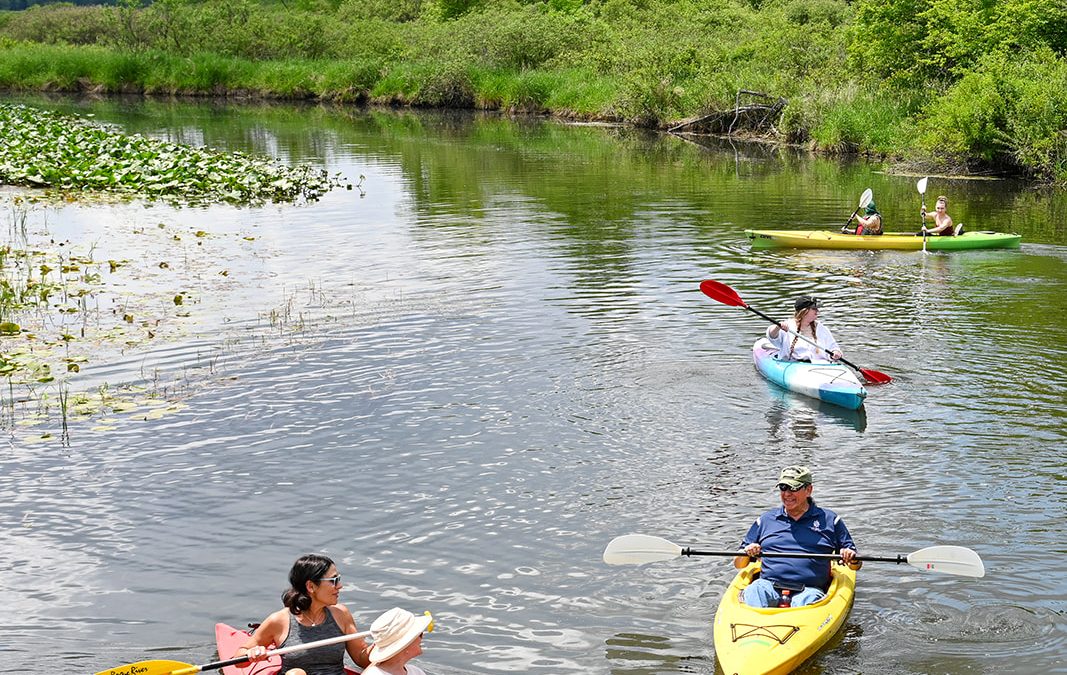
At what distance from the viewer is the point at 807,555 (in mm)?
7590

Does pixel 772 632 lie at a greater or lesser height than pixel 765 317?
lesser

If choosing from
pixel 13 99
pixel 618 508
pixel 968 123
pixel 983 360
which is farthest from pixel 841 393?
pixel 13 99

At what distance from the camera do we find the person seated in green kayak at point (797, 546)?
24.9 feet

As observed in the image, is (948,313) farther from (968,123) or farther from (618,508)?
(968,123)

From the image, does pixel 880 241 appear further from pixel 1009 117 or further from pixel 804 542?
pixel 804 542

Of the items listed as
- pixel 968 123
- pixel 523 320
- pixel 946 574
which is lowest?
pixel 946 574

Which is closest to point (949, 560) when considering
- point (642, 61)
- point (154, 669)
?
point (154, 669)

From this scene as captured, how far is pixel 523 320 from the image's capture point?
49.8ft

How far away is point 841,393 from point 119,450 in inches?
263

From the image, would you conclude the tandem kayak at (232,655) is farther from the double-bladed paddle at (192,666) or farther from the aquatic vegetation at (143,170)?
the aquatic vegetation at (143,170)

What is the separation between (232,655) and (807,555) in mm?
3461

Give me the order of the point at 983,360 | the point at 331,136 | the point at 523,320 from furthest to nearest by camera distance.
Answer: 1. the point at 331,136
2. the point at 523,320
3. the point at 983,360

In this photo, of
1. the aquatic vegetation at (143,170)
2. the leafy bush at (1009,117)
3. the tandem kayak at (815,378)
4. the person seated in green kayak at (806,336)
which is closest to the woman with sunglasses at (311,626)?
the tandem kayak at (815,378)

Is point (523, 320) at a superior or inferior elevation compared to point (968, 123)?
inferior
